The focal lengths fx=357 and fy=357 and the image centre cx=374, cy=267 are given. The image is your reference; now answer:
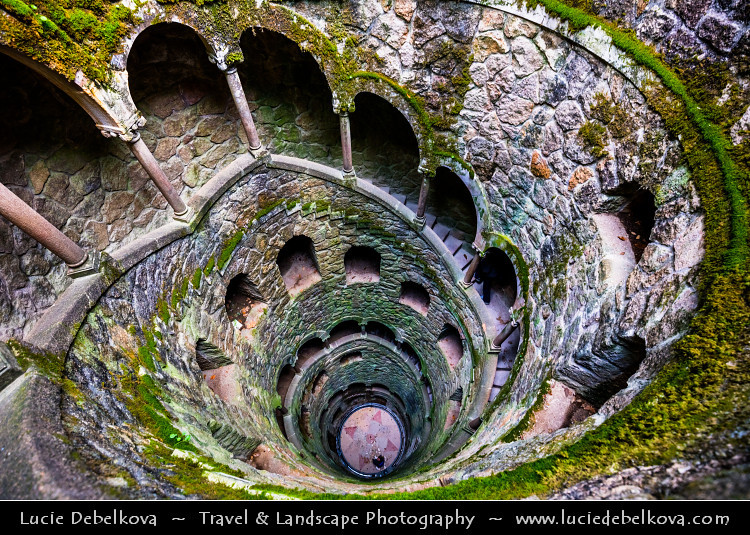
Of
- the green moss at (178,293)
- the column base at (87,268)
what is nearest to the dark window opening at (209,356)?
the green moss at (178,293)

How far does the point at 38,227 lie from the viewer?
3658mm

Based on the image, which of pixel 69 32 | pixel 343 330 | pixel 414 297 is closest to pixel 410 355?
pixel 343 330

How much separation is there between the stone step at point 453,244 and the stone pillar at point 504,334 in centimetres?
220

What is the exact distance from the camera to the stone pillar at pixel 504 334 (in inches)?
252

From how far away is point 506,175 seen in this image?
19.0ft

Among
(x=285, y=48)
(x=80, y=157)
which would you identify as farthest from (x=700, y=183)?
(x=80, y=157)

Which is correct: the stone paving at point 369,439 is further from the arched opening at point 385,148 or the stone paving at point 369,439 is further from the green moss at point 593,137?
the green moss at point 593,137

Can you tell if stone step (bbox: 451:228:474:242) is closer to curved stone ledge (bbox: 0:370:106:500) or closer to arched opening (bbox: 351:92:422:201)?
arched opening (bbox: 351:92:422:201)

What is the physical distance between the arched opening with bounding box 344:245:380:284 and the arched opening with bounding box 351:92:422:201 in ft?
7.94

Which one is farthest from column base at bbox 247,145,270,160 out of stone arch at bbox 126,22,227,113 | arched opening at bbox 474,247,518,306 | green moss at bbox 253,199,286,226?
arched opening at bbox 474,247,518,306

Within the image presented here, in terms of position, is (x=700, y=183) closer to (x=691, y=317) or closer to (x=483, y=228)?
(x=691, y=317)

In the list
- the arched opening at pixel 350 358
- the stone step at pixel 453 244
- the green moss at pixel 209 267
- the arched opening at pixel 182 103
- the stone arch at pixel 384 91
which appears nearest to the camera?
the arched opening at pixel 182 103

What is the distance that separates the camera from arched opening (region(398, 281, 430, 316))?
10.2m

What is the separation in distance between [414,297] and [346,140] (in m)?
5.30
